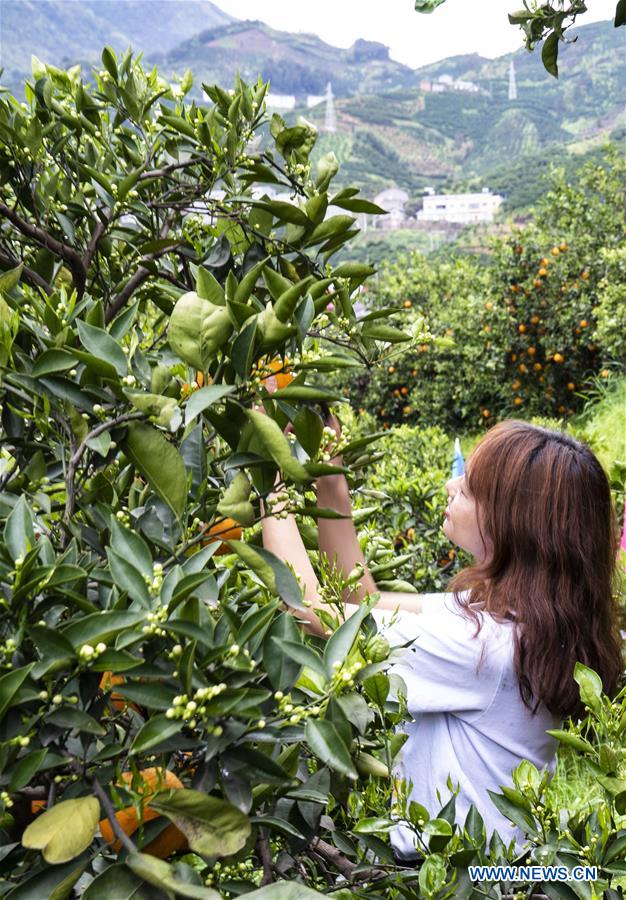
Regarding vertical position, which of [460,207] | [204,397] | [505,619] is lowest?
[505,619]

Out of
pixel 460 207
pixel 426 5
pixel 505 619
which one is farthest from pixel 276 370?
pixel 460 207

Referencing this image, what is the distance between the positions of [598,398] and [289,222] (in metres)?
4.59

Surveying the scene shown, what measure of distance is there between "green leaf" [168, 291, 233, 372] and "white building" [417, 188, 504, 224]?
19912 mm

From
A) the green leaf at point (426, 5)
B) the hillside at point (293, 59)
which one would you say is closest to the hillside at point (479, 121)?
the hillside at point (293, 59)

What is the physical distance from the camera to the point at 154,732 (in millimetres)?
493

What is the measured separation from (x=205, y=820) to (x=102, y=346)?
0.34 m

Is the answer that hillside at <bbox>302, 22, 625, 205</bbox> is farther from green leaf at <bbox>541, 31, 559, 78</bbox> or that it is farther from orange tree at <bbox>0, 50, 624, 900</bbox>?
orange tree at <bbox>0, 50, 624, 900</bbox>

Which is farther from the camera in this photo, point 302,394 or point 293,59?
point 293,59

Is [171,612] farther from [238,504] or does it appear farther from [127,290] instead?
[127,290]

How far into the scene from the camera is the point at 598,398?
16.8 feet

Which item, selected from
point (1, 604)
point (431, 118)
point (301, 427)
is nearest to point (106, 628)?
point (1, 604)

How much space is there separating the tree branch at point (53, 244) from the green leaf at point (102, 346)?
0.38m

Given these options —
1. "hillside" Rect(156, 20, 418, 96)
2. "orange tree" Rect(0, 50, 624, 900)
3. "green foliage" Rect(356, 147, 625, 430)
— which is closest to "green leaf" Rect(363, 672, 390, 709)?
"orange tree" Rect(0, 50, 624, 900)

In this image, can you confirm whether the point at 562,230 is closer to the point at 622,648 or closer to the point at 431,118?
the point at 622,648
